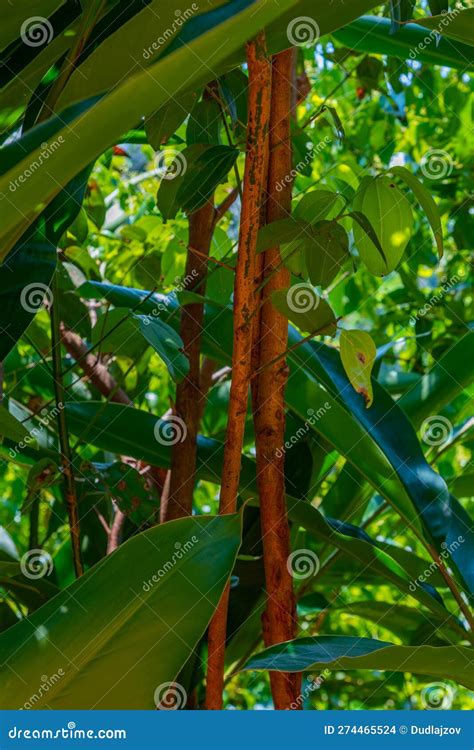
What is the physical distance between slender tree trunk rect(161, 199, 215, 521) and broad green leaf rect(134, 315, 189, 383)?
98mm

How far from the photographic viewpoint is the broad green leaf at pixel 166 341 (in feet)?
Answer: 2.09

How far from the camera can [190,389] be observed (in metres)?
0.79

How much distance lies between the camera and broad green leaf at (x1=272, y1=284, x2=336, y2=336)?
60 cm

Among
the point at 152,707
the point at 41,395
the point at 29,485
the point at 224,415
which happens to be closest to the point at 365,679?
the point at 224,415

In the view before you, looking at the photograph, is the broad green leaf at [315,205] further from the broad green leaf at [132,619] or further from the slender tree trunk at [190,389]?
the broad green leaf at [132,619]

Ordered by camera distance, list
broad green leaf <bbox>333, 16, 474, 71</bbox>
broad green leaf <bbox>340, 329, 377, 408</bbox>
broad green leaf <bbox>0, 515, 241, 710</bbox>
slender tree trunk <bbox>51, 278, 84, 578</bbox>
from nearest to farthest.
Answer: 1. broad green leaf <bbox>0, 515, 241, 710</bbox>
2. broad green leaf <bbox>340, 329, 377, 408</bbox>
3. slender tree trunk <bbox>51, 278, 84, 578</bbox>
4. broad green leaf <bbox>333, 16, 474, 71</bbox>

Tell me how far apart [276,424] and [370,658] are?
0.21 metres

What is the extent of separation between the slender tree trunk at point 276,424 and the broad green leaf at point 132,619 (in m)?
0.17

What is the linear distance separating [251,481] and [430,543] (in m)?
0.16

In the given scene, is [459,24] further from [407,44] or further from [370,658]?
[370,658]

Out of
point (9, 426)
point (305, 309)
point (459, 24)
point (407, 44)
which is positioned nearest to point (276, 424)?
point (305, 309)

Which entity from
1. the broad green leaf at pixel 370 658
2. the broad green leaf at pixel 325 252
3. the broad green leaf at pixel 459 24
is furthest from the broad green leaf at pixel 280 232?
the broad green leaf at pixel 370 658

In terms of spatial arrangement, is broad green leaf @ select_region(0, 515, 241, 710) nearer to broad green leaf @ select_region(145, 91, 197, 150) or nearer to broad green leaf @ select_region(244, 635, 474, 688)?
broad green leaf @ select_region(244, 635, 474, 688)

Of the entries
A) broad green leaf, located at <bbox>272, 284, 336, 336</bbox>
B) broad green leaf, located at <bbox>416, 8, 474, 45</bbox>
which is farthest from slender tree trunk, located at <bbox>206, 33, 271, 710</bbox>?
broad green leaf, located at <bbox>416, 8, 474, 45</bbox>
